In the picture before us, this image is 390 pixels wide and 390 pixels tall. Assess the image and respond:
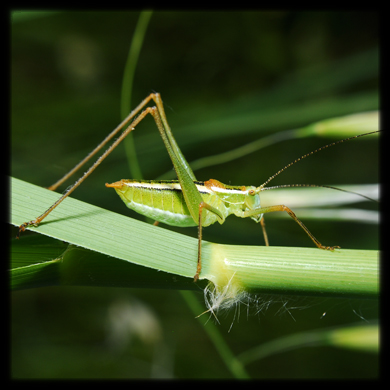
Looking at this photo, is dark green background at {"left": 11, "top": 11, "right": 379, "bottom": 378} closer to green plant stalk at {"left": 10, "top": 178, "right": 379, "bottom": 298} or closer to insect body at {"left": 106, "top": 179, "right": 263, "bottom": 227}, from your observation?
insect body at {"left": 106, "top": 179, "right": 263, "bottom": 227}

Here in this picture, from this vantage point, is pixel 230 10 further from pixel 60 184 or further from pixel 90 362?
pixel 90 362

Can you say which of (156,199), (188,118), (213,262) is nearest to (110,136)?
(156,199)

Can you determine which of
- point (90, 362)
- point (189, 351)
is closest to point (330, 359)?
point (189, 351)

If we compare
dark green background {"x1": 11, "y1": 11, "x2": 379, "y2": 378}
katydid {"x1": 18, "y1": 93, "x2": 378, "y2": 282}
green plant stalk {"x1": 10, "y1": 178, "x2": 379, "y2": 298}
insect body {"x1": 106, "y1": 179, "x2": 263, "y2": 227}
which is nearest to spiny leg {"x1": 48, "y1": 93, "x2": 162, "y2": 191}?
katydid {"x1": 18, "y1": 93, "x2": 378, "y2": 282}

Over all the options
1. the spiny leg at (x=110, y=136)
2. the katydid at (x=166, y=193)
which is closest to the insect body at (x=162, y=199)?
the katydid at (x=166, y=193)

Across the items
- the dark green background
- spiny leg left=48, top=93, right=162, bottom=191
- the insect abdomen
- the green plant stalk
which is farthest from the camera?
the dark green background

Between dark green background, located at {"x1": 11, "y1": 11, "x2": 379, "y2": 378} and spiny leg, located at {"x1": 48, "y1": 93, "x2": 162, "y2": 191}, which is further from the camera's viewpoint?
dark green background, located at {"x1": 11, "y1": 11, "x2": 379, "y2": 378}

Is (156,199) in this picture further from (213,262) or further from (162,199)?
(213,262)
